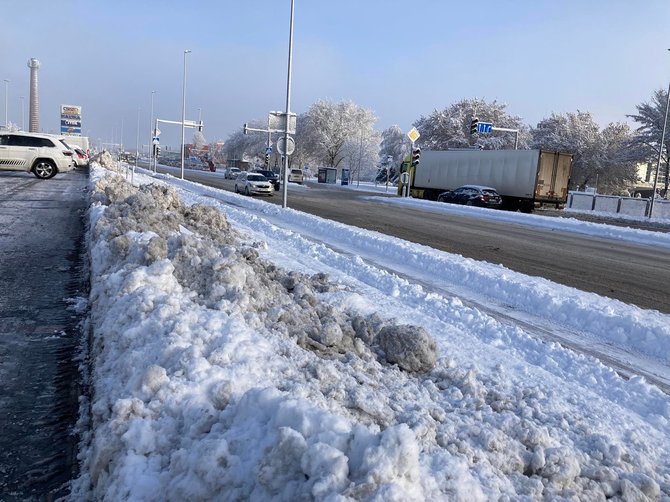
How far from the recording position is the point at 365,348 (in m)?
4.66

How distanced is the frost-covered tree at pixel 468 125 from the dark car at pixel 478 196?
1328 inches

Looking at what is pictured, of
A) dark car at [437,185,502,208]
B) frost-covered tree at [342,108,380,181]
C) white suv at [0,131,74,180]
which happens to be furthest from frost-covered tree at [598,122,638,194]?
white suv at [0,131,74,180]

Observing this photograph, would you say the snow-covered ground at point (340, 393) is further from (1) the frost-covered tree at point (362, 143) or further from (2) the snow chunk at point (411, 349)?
(1) the frost-covered tree at point (362, 143)

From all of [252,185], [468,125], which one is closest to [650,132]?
[468,125]

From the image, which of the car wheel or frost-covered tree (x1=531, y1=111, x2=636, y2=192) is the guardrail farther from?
the car wheel

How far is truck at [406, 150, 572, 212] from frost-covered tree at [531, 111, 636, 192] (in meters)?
28.7

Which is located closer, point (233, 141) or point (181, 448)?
point (181, 448)

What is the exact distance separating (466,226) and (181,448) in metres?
17.6

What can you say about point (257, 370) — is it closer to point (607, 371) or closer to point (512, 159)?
point (607, 371)

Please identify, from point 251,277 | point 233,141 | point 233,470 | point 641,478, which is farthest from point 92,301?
point 233,141

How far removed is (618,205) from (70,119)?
258 ft

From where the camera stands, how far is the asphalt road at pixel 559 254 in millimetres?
9328

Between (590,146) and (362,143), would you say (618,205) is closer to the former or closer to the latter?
(590,146)

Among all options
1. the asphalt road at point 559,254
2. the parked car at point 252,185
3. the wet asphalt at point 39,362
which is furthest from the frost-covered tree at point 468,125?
the wet asphalt at point 39,362
